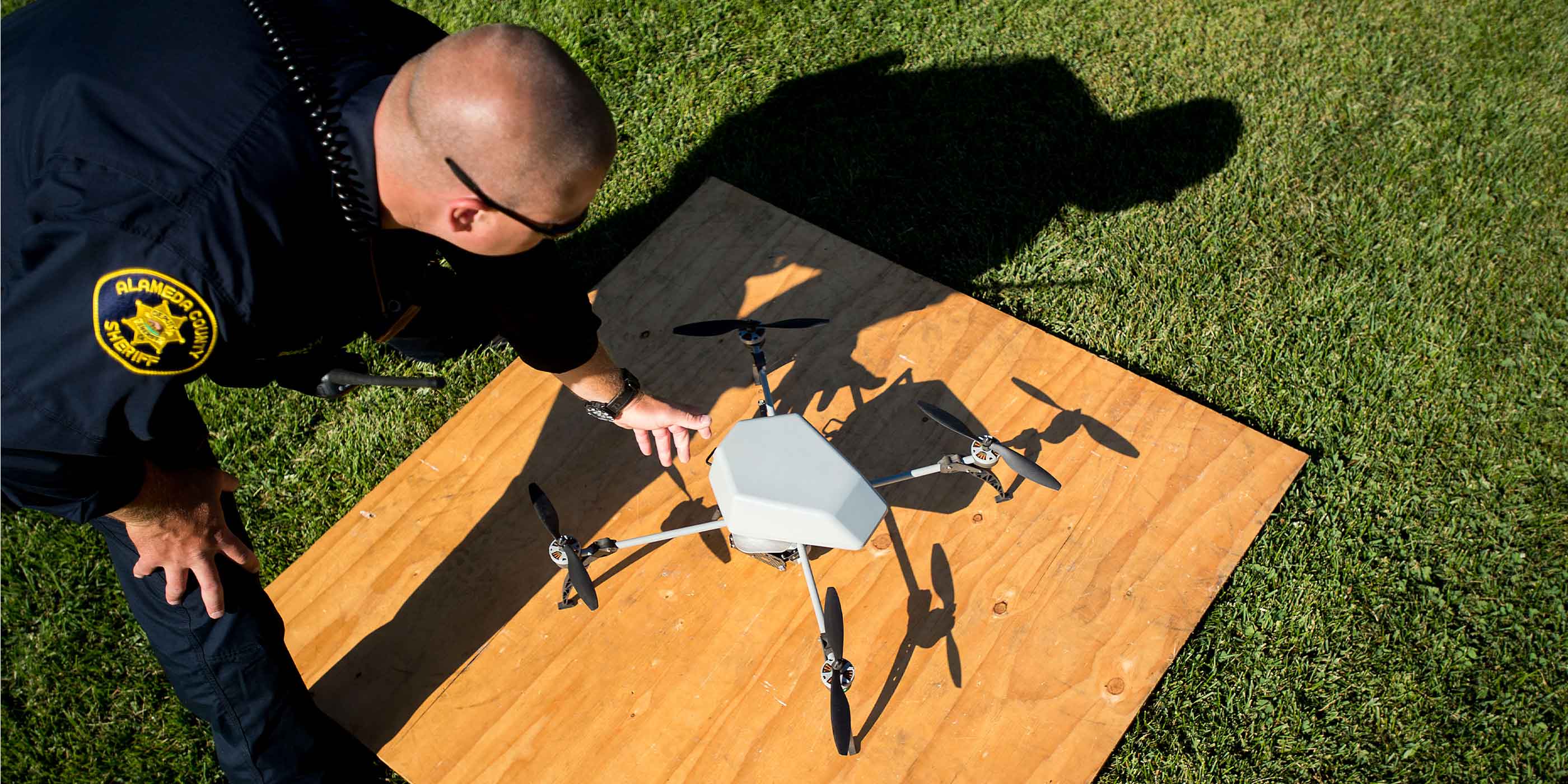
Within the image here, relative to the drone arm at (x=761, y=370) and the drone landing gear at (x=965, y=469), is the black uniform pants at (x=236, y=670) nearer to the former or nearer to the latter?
the drone arm at (x=761, y=370)

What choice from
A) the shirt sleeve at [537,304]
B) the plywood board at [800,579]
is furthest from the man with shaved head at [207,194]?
the plywood board at [800,579]

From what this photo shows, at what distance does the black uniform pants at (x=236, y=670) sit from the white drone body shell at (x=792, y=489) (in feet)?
4.89

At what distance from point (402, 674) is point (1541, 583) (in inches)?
162

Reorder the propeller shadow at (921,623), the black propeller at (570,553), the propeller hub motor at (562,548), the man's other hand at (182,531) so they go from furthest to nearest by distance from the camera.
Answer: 1. the propeller shadow at (921,623)
2. the propeller hub motor at (562,548)
3. the black propeller at (570,553)
4. the man's other hand at (182,531)

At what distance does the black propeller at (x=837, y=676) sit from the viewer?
2455 mm

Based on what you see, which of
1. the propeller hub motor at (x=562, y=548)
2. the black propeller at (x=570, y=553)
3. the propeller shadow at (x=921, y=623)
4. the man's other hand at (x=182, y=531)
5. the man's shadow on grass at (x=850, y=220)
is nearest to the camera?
the man's other hand at (x=182, y=531)

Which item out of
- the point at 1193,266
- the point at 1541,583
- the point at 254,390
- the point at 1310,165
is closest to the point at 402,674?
the point at 254,390

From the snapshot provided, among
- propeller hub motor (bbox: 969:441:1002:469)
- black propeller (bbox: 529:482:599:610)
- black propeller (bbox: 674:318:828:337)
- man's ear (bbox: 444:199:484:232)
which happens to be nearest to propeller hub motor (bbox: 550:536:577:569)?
black propeller (bbox: 529:482:599:610)

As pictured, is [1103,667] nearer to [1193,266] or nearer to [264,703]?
[1193,266]

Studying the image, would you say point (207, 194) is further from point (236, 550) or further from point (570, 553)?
point (570, 553)

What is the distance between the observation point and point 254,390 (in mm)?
4043

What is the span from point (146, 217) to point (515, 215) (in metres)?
0.81

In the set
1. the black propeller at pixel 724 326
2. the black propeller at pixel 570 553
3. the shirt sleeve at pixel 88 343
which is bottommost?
the black propeller at pixel 570 553

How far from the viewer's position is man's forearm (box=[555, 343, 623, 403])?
292cm
